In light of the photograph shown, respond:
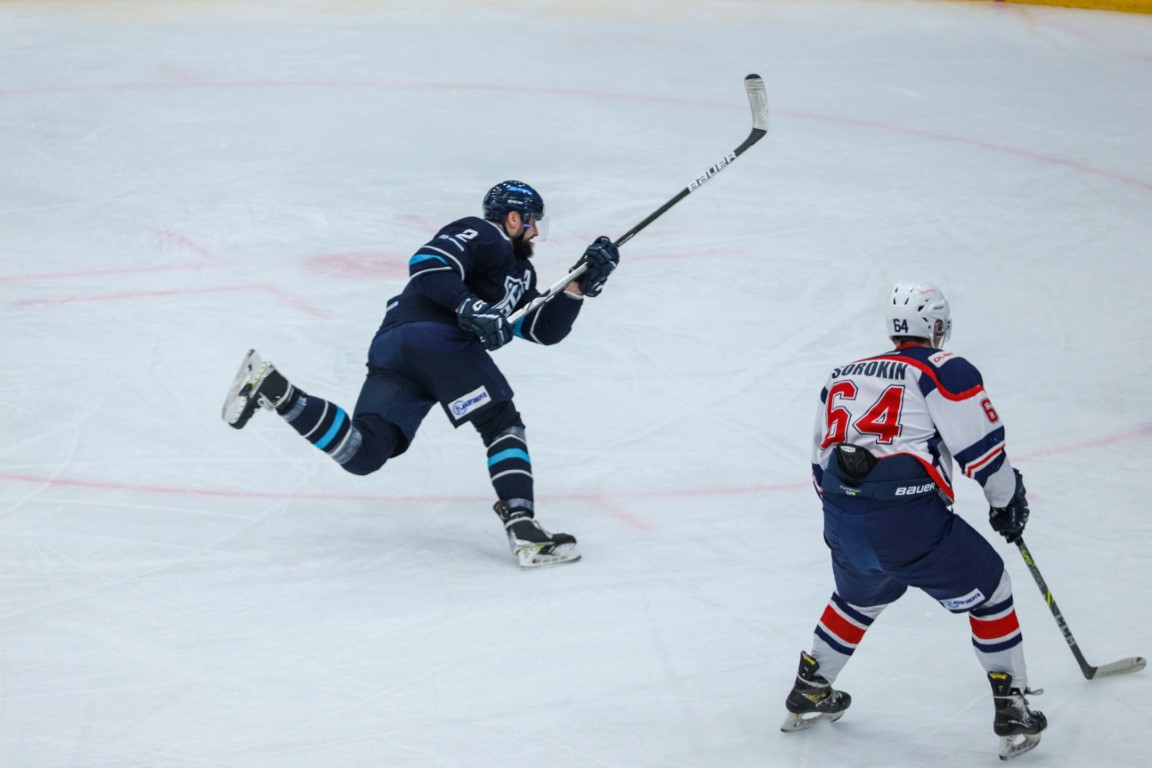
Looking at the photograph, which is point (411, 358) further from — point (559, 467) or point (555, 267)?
point (555, 267)

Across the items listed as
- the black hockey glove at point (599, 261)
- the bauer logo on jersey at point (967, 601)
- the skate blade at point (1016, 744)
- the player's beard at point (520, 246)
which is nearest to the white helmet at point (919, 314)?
the bauer logo on jersey at point (967, 601)

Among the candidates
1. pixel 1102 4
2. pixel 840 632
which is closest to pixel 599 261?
pixel 840 632

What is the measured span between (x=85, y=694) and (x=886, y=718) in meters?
1.77

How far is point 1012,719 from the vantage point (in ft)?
9.76

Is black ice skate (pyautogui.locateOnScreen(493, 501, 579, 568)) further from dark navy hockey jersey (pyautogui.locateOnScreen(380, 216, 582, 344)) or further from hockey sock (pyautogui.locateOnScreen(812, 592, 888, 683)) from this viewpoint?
hockey sock (pyautogui.locateOnScreen(812, 592, 888, 683))

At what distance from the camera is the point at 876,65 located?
8922mm

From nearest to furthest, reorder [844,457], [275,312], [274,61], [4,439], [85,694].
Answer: [844,457], [85,694], [4,439], [275,312], [274,61]

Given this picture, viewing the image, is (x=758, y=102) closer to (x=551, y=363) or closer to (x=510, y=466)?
(x=551, y=363)

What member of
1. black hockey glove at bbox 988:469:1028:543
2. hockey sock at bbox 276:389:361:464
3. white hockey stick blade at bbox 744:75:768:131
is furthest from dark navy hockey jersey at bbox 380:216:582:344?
black hockey glove at bbox 988:469:1028:543

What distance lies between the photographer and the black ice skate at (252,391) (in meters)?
3.79

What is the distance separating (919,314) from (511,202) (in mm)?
1487

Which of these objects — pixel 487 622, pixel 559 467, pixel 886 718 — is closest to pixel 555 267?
pixel 559 467

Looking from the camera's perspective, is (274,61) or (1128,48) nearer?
(274,61)

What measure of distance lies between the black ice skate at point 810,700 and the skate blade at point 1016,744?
343 mm
